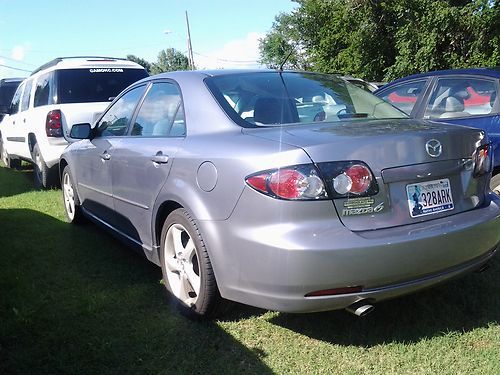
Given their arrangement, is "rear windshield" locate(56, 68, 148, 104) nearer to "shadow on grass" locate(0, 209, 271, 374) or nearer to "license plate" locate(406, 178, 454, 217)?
"shadow on grass" locate(0, 209, 271, 374)

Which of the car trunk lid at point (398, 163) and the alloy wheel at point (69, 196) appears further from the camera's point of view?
the alloy wheel at point (69, 196)

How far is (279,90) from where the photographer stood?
3.37 meters

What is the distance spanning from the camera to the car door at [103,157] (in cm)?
416

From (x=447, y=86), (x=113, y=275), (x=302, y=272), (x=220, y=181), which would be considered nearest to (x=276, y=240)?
(x=302, y=272)

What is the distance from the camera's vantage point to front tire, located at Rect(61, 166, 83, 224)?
526 cm

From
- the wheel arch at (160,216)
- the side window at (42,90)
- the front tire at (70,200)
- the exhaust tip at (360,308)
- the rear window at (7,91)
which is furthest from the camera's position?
the rear window at (7,91)

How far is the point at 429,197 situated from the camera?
2.65 metres

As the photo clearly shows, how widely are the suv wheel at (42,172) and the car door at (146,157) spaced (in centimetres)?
377

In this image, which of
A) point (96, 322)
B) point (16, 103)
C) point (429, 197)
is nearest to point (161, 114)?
point (96, 322)

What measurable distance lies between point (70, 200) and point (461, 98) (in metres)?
4.26

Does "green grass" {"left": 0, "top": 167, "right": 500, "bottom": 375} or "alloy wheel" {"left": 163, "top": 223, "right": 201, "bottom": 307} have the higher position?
"alloy wheel" {"left": 163, "top": 223, "right": 201, "bottom": 307}

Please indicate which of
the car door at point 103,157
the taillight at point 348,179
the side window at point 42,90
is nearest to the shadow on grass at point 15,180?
the side window at point 42,90

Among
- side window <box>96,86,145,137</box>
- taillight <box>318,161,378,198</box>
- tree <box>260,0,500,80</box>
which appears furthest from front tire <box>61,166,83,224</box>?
tree <box>260,0,500,80</box>

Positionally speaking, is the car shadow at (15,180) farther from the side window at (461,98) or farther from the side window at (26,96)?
the side window at (461,98)
